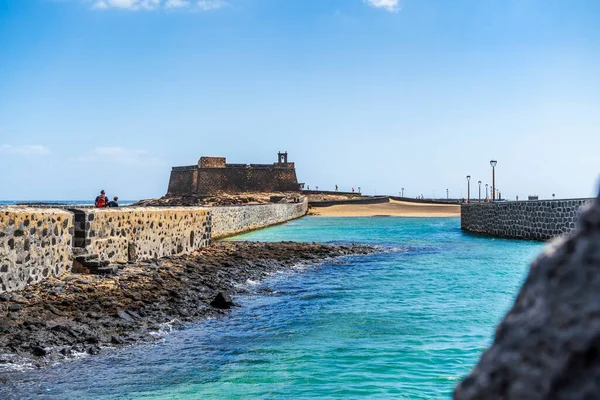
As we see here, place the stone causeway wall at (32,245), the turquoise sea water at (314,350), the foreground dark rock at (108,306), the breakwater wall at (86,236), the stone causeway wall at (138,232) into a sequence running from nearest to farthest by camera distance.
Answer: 1. the turquoise sea water at (314,350)
2. the foreground dark rock at (108,306)
3. the stone causeway wall at (32,245)
4. the breakwater wall at (86,236)
5. the stone causeway wall at (138,232)

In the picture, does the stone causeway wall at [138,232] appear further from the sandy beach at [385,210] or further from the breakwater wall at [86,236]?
the sandy beach at [385,210]

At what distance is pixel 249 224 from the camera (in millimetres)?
34156

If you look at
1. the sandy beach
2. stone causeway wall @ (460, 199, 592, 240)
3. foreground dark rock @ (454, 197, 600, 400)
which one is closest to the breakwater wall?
foreground dark rock @ (454, 197, 600, 400)

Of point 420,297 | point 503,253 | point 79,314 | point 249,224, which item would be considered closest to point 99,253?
point 79,314

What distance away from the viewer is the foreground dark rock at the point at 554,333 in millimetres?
978

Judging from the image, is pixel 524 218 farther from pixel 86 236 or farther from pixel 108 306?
pixel 108 306

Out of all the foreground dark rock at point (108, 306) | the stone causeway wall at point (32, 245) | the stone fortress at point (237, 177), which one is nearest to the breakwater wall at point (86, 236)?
the stone causeway wall at point (32, 245)

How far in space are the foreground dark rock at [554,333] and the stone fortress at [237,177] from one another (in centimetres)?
7558

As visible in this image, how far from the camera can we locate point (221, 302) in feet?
35.4

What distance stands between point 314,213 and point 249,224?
2410 centimetres

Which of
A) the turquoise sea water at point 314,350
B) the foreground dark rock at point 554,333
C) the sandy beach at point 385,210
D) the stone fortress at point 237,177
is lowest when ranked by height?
the turquoise sea water at point 314,350

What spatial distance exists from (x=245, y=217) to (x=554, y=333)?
3258 cm

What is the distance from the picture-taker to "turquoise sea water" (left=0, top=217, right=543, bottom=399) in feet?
20.5

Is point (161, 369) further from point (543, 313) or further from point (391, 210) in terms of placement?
point (391, 210)
